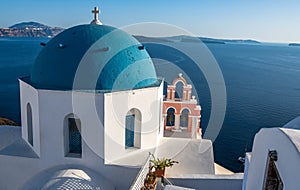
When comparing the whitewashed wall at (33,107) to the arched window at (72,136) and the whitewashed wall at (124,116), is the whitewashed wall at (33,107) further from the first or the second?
the whitewashed wall at (124,116)

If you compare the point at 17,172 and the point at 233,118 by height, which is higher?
the point at 17,172

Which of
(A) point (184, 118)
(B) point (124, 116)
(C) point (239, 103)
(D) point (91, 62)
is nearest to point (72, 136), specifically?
(B) point (124, 116)

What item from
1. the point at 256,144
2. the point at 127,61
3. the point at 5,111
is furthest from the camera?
the point at 5,111

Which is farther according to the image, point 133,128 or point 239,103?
point 239,103

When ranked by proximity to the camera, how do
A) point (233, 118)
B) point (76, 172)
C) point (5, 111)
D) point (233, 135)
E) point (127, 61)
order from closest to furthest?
1. point (76, 172)
2. point (127, 61)
3. point (233, 135)
4. point (233, 118)
5. point (5, 111)

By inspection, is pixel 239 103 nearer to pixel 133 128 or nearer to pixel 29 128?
pixel 133 128

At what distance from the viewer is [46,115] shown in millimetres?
7219

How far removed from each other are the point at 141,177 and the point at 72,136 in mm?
2332

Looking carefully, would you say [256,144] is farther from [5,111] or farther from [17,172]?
[5,111]

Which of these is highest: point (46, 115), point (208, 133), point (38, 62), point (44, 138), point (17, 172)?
point (38, 62)

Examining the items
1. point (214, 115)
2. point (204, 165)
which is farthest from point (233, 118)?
point (204, 165)

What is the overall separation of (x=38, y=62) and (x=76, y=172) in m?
3.20

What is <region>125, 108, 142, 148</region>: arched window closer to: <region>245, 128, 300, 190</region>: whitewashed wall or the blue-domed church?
the blue-domed church

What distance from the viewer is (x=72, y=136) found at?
25.0 ft
